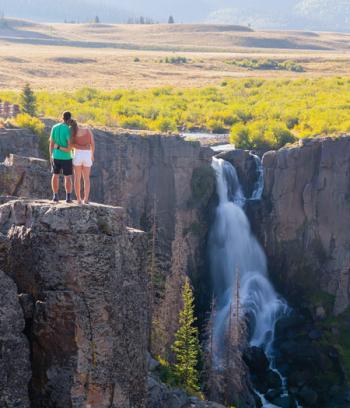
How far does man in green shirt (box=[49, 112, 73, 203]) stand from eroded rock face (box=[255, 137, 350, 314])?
34.6 m

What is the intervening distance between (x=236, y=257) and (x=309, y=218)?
18.5 feet

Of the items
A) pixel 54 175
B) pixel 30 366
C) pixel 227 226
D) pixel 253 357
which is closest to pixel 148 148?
pixel 227 226

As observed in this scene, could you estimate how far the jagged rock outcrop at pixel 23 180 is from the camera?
26078 mm

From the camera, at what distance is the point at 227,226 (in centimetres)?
5516

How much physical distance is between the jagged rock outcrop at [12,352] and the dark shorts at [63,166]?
12.2 ft

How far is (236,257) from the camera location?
181 ft

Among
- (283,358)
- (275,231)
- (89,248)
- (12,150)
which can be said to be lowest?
(283,358)

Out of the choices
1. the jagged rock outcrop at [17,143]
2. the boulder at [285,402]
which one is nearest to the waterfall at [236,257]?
the boulder at [285,402]

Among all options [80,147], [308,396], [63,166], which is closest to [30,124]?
[308,396]

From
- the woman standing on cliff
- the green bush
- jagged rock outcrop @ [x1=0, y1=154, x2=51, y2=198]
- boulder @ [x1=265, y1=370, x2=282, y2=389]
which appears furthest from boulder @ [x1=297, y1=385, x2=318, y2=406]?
the green bush

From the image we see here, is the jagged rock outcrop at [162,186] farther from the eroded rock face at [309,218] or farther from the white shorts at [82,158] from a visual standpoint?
the white shorts at [82,158]

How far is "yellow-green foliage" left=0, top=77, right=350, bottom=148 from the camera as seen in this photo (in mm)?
63406

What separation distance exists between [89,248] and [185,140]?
35573 millimetres

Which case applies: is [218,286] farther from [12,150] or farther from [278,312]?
[12,150]
